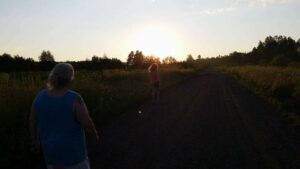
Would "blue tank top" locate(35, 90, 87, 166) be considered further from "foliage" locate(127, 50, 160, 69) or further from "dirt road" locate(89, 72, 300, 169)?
"foliage" locate(127, 50, 160, 69)

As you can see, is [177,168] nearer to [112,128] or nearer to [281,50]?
[112,128]

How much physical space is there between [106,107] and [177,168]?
8.32m

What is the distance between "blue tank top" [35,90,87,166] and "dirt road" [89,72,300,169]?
3818mm

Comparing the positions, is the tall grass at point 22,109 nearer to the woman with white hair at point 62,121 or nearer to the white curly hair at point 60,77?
the woman with white hair at point 62,121

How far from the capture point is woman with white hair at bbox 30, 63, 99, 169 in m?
4.45

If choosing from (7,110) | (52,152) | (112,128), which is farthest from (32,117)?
(112,128)

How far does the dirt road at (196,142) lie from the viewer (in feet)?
28.4

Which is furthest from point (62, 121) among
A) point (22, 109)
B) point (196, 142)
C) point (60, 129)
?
point (22, 109)

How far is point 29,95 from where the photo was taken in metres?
12.9

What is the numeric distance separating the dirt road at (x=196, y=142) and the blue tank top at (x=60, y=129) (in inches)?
150

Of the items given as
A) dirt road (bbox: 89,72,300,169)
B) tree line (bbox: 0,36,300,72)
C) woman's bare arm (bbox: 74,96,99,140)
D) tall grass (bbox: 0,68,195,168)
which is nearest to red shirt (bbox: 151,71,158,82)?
tall grass (bbox: 0,68,195,168)

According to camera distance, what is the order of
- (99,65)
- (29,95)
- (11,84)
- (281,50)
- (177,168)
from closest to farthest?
1. (177,168)
2. (29,95)
3. (11,84)
4. (99,65)
5. (281,50)

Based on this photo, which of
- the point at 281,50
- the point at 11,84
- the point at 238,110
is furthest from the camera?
the point at 281,50

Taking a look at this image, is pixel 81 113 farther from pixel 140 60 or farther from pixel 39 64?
pixel 140 60
